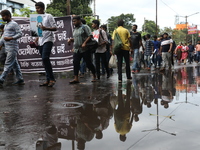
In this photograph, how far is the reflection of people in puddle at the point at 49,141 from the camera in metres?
2.62

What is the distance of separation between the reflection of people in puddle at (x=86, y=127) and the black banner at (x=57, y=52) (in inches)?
232

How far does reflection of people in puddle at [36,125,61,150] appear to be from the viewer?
2.62 m

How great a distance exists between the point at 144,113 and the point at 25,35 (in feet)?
24.4

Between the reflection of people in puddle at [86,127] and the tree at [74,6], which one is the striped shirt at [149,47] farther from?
the tree at [74,6]

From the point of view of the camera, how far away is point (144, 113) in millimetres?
4035

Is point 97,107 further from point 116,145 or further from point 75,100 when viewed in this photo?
point 116,145

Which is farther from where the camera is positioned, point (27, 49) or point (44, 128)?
point (27, 49)

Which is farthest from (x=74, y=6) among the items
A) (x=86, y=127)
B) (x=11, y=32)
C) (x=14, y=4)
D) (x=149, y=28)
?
(x=149, y=28)

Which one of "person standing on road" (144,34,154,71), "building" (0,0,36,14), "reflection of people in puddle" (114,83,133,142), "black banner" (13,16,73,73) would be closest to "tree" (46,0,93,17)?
"building" (0,0,36,14)

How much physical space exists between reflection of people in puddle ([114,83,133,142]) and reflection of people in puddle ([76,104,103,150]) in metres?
0.23

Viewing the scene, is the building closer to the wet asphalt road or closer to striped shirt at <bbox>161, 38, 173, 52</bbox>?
striped shirt at <bbox>161, 38, 173, 52</bbox>

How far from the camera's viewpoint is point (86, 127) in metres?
3.27

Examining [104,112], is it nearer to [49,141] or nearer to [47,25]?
[49,141]

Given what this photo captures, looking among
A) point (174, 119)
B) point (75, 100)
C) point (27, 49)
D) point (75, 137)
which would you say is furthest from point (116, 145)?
point (27, 49)
